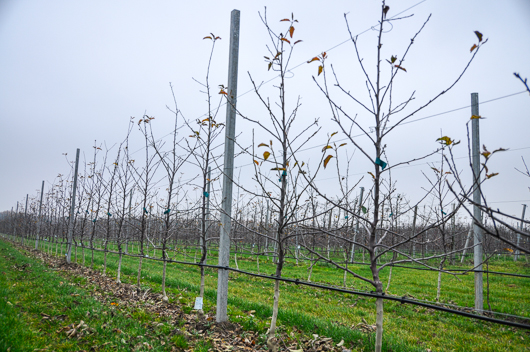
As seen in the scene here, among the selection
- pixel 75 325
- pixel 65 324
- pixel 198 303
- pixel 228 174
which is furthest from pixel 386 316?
pixel 65 324

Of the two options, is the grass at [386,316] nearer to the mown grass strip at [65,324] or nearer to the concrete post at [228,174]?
the concrete post at [228,174]

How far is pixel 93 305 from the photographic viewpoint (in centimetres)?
548

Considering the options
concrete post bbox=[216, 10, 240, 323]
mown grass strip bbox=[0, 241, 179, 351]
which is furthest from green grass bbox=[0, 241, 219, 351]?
concrete post bbox=[216, 10, 240, 323]

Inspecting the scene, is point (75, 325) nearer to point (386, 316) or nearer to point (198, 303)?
point (198, 303)

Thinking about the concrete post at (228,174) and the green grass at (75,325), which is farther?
the concrete post at (228,174)

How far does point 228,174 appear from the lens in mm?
5008

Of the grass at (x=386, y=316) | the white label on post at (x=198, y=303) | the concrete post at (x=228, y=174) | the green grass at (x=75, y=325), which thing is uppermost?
the concrete post at (x=228, y=174)

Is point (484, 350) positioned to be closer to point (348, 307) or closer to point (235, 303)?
point (348, 307)

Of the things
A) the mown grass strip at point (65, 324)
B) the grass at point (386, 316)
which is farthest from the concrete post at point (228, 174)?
the mown grass strip at point (65, 324)

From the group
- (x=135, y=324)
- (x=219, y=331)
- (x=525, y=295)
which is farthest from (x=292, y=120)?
(x=525, y=295)

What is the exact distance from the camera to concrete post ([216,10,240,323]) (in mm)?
4785

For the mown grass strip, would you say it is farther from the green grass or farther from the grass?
the grass

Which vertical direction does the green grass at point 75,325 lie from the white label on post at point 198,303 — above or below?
below

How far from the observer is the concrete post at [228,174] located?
188 inches
